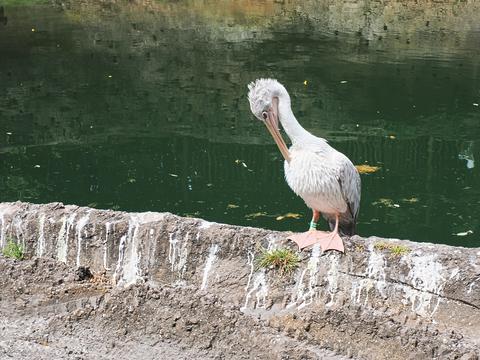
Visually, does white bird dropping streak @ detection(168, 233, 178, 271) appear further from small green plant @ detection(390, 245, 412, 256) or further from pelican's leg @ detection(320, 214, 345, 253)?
small green plant @ detection(390, 245, 412, 256)

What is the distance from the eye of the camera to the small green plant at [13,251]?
4363mm

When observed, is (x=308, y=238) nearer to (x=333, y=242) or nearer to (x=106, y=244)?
(x=333, y=242)

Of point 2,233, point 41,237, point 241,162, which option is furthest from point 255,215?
point 2,233

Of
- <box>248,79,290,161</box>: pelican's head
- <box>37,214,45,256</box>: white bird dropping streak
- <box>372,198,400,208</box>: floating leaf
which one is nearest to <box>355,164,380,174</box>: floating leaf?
<box>372,198,400,208</box>: floating leaf

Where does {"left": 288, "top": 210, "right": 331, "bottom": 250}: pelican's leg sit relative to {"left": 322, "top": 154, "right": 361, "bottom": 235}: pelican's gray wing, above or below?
below

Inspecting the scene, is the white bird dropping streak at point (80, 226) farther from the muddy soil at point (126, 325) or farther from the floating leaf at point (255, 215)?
the floating leaf at point (255, 215)

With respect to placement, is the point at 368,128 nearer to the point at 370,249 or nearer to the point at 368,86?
the point at 368,86

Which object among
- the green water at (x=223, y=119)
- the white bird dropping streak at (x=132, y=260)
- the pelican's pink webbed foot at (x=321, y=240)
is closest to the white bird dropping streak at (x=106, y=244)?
the white bird dropping streak at (x=132, y=260)

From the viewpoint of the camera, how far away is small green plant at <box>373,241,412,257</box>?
12.5ft

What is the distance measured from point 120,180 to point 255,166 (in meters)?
1.31

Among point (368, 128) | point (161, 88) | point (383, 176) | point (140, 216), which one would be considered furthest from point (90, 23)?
point (140, 216)

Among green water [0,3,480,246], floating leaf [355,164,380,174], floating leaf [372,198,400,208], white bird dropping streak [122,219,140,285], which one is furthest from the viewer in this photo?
floating leaf [355,164,380,174]

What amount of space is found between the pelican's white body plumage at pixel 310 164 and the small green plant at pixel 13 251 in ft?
5.35

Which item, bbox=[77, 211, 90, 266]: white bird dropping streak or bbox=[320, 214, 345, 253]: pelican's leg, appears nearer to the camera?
bbox=[320, 214, 345, 253]: pelican's leg
